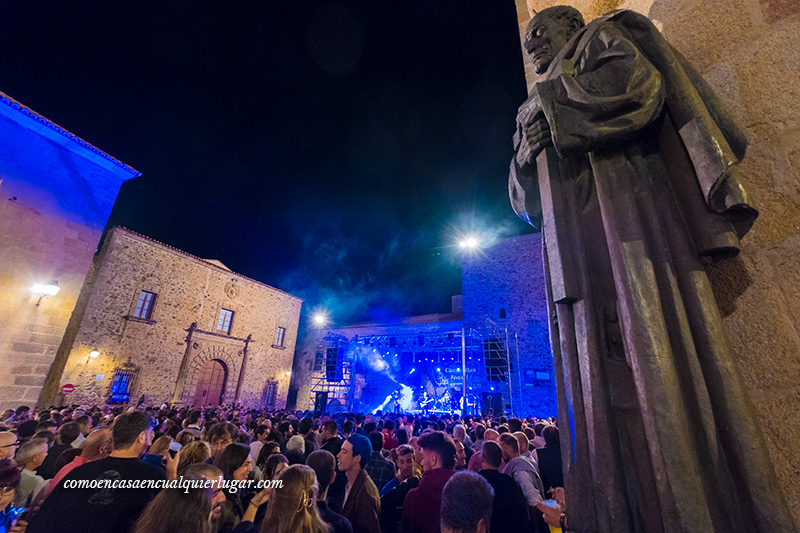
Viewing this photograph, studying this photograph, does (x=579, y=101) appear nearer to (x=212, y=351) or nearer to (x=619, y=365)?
(x=619, y=365)

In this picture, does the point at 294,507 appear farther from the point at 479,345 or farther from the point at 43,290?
the point at 479,345

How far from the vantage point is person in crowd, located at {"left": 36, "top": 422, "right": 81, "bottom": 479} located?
11.8 ft

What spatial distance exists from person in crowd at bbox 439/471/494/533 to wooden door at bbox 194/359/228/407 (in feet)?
59.5

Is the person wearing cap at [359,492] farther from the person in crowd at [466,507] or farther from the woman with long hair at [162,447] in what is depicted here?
the woman with long hair at [162,447]

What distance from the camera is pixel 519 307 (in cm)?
1856

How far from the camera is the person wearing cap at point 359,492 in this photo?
275 cm

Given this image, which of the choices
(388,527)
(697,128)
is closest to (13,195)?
(388,527)

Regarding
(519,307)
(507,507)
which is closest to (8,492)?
(507,507)

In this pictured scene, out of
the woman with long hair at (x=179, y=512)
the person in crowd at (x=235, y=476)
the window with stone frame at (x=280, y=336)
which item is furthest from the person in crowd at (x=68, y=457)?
the window with stone frame at (x=280, y=336)

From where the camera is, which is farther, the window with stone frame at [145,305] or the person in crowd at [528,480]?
the window with stone frame at [145,305]

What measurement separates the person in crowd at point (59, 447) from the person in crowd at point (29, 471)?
278mm

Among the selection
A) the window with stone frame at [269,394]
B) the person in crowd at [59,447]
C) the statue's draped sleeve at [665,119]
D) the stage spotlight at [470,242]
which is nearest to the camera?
the statue's draped sleeve at [665,119]

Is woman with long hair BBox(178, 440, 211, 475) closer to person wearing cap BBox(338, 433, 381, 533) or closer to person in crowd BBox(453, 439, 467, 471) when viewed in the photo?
person wearing cap BBox(338, 433, 381, 533)

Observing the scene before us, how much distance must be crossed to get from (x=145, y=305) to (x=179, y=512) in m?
16.6
